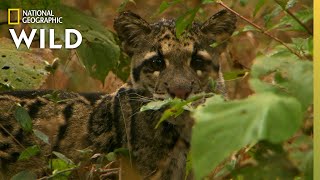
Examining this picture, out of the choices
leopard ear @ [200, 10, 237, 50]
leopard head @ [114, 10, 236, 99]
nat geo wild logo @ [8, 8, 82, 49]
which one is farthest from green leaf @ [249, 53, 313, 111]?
leopard ear @ [200, 10, 237, 50]

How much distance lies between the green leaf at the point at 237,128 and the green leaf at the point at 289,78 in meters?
0.11

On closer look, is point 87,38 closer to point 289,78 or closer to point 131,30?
point 131,30

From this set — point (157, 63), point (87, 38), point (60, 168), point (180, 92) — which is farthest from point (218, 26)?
point (60, 168)

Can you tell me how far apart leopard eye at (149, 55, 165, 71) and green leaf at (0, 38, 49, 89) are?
1.77ft

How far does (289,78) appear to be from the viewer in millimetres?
2041

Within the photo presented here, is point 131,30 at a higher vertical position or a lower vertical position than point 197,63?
higher

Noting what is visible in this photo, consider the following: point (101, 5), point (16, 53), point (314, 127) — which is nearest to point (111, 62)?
→ point (16, 53)

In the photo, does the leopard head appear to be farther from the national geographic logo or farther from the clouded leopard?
the national geographic logo

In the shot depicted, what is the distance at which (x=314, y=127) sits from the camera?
2240 mm

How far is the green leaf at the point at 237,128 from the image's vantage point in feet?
5.77

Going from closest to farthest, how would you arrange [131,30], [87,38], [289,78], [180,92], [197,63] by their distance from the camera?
[289,78], [87,38], [180,92], [197,63], [131,30]

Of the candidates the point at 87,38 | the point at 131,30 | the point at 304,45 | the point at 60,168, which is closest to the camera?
→ the point at 304,45

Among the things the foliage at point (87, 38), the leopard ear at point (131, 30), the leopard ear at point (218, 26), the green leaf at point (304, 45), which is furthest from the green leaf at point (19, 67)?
the green leaf at point (304, 45)

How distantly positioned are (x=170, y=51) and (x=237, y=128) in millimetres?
2235
